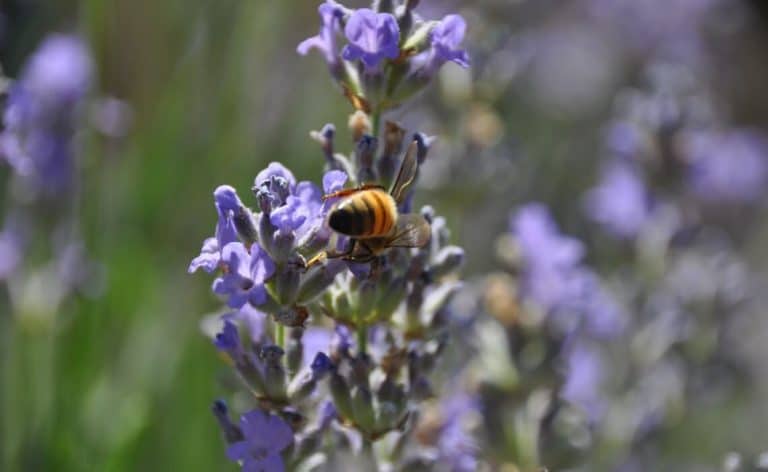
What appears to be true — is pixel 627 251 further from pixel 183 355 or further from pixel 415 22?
pixel 415 22

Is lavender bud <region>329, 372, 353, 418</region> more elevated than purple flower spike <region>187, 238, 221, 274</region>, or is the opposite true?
purple flower spike <region>187, 238, 221, 274</region>

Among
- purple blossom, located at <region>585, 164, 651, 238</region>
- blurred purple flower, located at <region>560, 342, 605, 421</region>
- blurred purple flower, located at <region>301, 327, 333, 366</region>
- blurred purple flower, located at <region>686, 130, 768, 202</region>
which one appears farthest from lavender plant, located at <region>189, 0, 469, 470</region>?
blurred purple flower, located at <region>686, 130, 768, 202</region>

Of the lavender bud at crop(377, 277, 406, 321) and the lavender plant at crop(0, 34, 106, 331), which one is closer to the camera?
the lavender bud at crop(377, 277, 406, 321)

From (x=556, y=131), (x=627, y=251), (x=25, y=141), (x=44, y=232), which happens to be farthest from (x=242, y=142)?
(x=556, y=131)

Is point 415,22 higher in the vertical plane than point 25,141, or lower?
lower

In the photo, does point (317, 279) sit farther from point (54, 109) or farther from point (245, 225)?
point (54, 109)

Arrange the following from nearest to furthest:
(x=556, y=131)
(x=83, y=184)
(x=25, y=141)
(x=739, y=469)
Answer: (x=739, y=469) → (x=25, y=141) → (x=83, y=184) → (x=556, y=131)

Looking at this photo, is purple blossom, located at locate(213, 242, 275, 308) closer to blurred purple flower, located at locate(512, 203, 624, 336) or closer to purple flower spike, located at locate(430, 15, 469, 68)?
purple flower spike, located at locate(430, 15, 469, 68)

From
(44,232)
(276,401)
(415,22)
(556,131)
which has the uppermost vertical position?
(556,131)

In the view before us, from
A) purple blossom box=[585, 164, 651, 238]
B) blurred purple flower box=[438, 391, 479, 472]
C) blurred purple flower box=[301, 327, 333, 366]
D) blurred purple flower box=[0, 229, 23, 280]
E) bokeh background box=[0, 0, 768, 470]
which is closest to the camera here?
blurred purple flower box=[438, 391, 479, 472]

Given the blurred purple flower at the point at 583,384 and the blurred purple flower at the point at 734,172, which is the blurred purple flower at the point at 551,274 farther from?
the blurred purple flower at the point at 734,172
